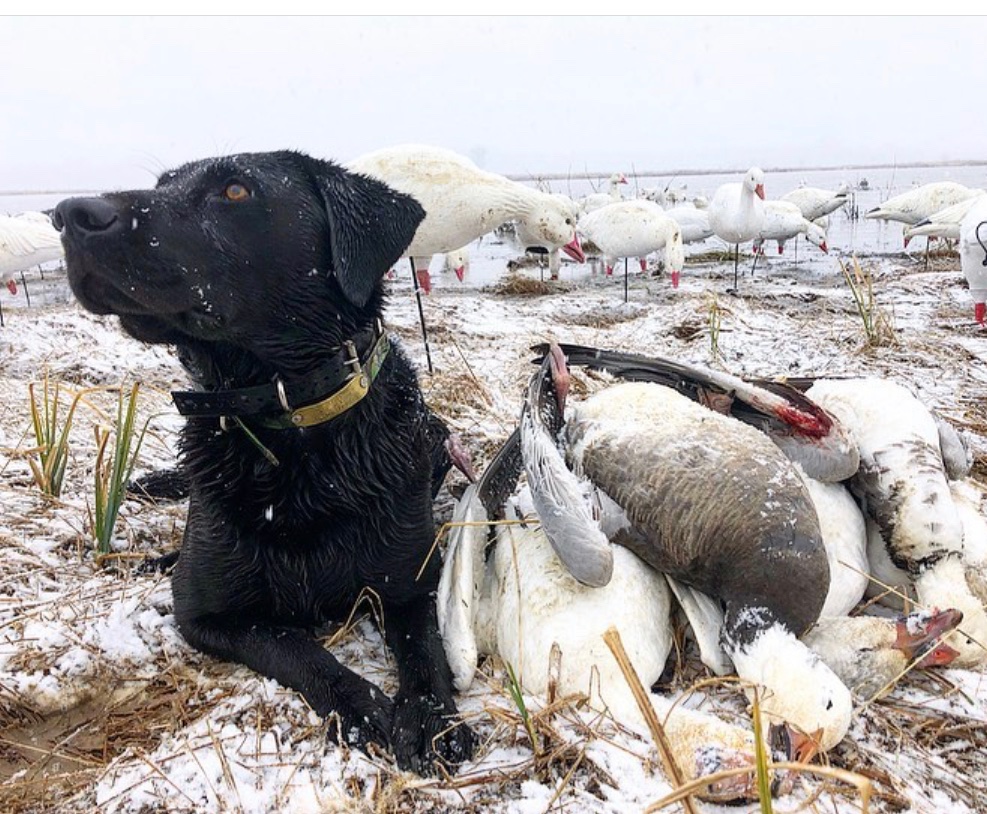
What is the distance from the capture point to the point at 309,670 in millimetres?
1993

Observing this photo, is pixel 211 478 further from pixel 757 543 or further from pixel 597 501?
pixel 757 543

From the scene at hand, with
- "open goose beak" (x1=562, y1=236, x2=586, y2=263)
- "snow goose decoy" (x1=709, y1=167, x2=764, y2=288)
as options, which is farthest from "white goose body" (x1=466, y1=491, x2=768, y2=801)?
"snow goose decoy" (x1=709, y1=167, x2=764, y2=288)

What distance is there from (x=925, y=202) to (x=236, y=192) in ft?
50.6

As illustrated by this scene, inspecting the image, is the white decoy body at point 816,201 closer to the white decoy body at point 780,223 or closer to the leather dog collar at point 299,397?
the white decoy body at point 780,223

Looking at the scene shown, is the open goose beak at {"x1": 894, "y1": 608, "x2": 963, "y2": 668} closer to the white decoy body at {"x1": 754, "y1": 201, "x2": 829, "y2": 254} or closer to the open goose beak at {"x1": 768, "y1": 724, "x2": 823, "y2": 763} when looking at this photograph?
the open goose beak at {"x1": 768, "y1": 724, "x2": 823, "y2": 763}

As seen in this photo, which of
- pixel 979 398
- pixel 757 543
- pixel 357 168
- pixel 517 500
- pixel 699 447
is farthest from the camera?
pixel 357 168

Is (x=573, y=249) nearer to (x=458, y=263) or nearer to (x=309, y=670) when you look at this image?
(x=458, y=263)

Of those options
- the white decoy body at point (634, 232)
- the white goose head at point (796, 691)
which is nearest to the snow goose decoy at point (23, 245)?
the white decoy body at point (634, 232)

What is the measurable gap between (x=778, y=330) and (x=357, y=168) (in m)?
4.12

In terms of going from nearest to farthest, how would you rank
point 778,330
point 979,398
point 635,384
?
point 635,384
point 979,398
point 778,330

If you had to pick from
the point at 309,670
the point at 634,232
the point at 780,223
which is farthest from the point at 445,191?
the point at 780,223

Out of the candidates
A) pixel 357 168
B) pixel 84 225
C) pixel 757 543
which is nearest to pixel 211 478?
pixel 84 225

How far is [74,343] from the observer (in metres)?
6.90

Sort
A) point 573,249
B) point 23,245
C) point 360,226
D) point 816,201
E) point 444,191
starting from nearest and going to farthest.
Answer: point 360,226
point 444,191
point 573,249
point 23,245
point 816,201
